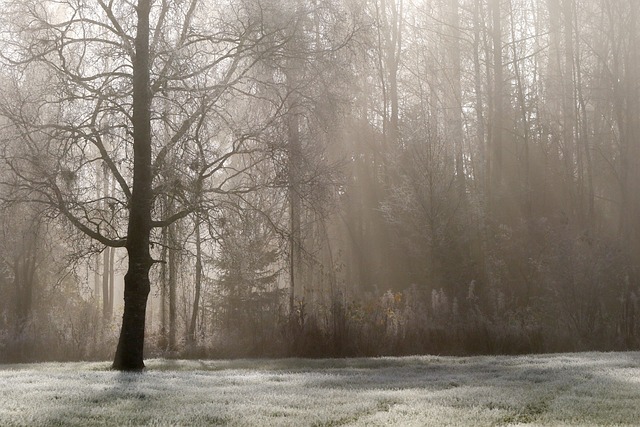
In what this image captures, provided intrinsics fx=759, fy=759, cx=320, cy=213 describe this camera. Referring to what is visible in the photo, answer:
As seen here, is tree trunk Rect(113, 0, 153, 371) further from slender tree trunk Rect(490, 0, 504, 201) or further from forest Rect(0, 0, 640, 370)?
slender tree trunk Rect(490, 0, 504, 201)

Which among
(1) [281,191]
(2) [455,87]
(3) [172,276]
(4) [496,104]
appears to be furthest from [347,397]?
(2) [455,87]

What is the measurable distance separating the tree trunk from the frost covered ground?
2.30 meters

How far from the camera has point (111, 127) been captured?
13.4 m

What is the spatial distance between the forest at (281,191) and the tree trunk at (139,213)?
4 centimetres

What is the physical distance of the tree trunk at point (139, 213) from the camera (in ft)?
44.6

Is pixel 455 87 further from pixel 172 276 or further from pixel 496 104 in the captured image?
pixel 172 276

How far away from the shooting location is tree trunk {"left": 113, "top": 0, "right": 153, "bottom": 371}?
44.6ft

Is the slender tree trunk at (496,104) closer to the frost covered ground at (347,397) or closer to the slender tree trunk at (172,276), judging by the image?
the slender tree trunk at (172,276)

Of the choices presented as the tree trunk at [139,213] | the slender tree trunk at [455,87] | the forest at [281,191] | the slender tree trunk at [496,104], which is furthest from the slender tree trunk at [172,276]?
the slender tree trunk at [496,104]

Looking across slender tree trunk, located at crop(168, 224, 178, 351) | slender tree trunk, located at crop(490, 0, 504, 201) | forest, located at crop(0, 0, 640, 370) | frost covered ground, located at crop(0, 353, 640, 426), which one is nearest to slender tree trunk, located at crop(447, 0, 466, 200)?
forest, located at crop(0, 0, 640, 370)

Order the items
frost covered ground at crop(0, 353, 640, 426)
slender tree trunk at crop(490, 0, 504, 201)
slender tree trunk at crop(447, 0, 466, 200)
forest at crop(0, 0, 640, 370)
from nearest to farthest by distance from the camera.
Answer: frost covered ground at crop(0, 353, 640, 426) → forest at crop(0, 0, 640, 370) → slender tree trunk at crop(447, 0, 466, 200) → slender tree trunk at crop(490, 0, 504, 201)

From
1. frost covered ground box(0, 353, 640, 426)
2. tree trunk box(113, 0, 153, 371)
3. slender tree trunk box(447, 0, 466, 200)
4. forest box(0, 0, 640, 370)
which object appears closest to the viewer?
frost covered ground box(0, 353, 640, 426)

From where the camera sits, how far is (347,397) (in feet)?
26.1

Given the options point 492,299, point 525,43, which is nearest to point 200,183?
point 492,299
